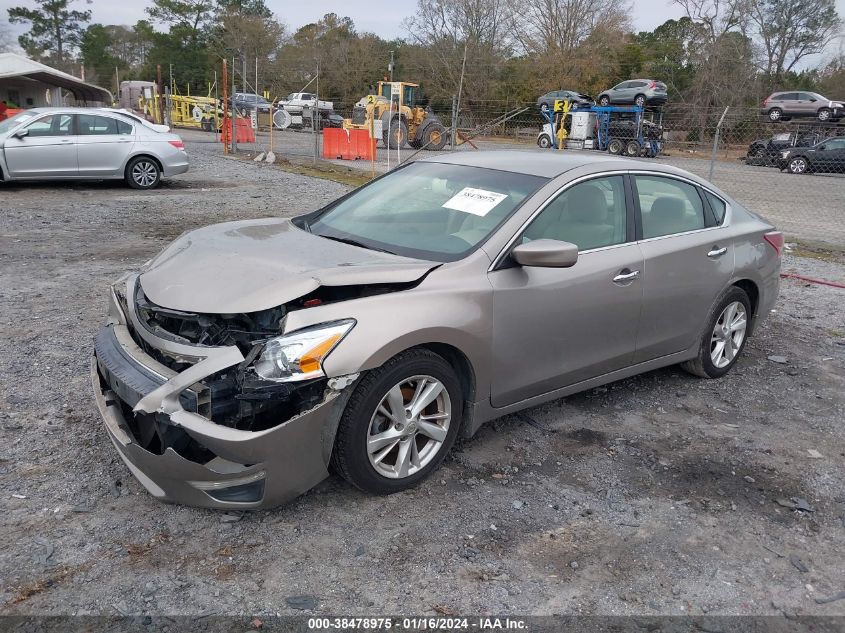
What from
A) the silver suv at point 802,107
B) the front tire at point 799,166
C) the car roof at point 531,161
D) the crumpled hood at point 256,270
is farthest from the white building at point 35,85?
the silver suv at point 802,107

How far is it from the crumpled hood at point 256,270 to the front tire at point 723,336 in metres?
2.41

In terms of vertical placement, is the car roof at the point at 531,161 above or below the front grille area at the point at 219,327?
above

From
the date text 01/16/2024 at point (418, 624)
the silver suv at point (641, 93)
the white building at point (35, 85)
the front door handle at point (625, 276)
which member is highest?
the silver suv at point (641, 93)

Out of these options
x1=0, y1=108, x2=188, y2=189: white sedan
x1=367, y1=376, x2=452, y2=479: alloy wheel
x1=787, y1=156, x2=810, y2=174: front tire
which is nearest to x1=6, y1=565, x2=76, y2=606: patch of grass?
x1=367, y1=376, x2=452, y2=479: alloy wheel

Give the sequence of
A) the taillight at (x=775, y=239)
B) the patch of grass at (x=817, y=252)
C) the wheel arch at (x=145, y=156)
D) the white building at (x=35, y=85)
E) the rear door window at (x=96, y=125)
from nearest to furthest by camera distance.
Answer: the taillight at (x=775, y=239) < the patch of grass at (x=817, y=252) < the rear door window at (x=96, y=125) < the wheel arch at (x=145, y=156) < the white building at (x=35, y=85)

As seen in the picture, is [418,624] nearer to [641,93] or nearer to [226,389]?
[226,389]

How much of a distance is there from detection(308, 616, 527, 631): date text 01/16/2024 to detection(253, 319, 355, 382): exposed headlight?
0.93m

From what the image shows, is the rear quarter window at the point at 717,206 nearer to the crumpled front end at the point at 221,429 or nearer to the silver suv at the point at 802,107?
the crumpled front end at the point at 221,429

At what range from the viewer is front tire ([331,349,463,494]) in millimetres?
3051

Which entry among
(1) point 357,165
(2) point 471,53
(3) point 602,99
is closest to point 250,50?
(2) point 471,53

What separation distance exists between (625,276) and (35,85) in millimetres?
32543

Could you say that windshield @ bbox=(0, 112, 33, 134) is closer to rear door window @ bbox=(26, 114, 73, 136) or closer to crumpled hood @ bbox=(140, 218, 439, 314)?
rear door window @ bbox=(26, 114, 73, 136)

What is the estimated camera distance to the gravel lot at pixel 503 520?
2715 millimetres

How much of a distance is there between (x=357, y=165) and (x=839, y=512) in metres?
18.4
